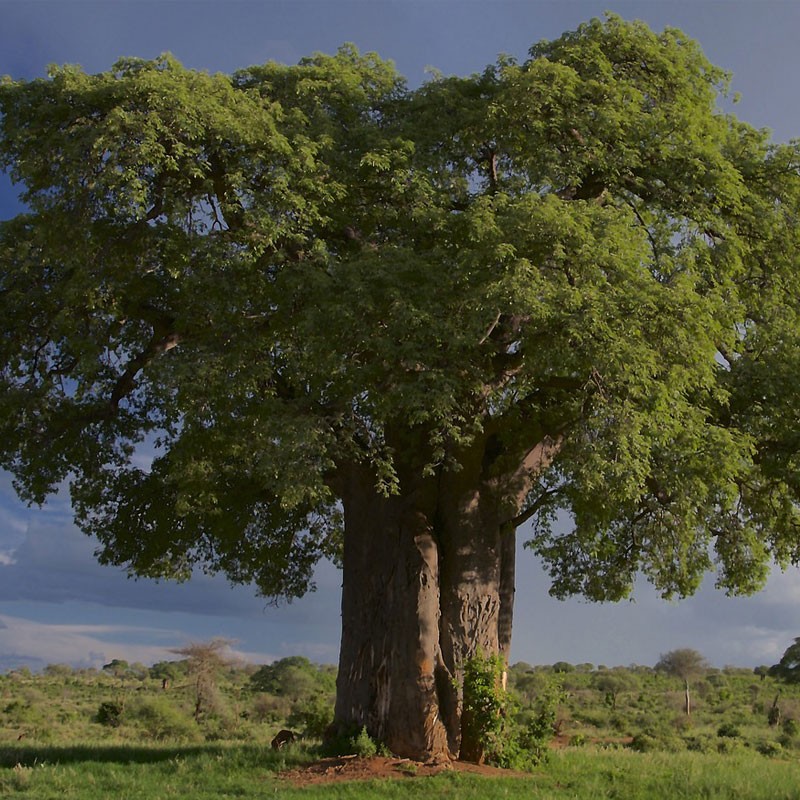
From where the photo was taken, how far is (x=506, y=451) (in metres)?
16.6

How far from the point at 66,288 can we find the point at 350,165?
536cm

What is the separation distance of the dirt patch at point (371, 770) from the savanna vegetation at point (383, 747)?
0.14m

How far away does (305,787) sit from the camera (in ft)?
42.4

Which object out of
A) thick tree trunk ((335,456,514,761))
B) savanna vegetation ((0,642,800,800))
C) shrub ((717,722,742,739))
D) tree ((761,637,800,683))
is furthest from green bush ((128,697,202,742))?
tree ((761,637,800,683))

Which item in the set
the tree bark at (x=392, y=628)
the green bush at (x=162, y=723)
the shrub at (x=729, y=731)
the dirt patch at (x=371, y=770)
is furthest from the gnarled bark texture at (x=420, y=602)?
the shrub at (x=729, y=731)

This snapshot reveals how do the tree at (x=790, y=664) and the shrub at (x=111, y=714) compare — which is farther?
the tree at (x=790, y=664)

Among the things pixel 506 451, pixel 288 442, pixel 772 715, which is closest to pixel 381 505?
pixel 506 451

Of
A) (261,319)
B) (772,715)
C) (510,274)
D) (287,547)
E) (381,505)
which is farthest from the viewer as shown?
(772,715)

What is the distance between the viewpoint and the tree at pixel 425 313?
13.2 metres

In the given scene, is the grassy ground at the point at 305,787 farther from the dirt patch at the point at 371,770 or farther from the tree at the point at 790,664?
the tree at the point at 790,664

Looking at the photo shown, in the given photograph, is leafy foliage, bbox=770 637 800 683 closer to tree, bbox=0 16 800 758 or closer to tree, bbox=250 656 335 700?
tree, bbox=250 656 335 700

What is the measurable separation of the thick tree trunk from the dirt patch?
45cm

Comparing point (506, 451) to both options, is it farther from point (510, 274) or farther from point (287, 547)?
point (287, 547)

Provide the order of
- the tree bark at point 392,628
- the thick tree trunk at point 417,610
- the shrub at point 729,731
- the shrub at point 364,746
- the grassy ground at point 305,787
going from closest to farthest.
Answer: the grassy ground at point 305,787 < the shrub at point 364,746 < the tree bark at point 392,628 < the thick tree trunk at point 417,610 < the shrub at point 729,731
